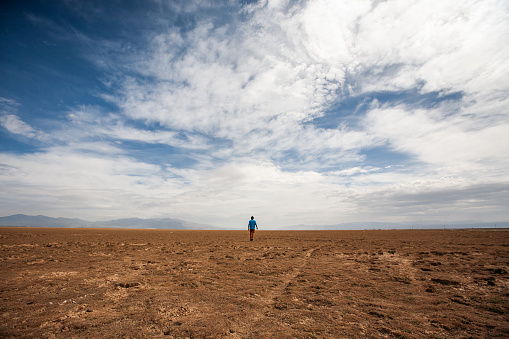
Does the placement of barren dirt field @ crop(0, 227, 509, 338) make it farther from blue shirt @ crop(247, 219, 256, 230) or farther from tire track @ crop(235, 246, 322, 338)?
blue shirt @ crop(247, 219, 256, 230)

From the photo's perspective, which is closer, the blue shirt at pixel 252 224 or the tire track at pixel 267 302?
the tire track at pixel 267 302

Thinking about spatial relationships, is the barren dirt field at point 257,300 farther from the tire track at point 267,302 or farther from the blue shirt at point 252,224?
the blue shirt at point 252,224

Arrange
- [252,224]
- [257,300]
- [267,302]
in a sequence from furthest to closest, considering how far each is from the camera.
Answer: [252,224]
[257,300]
[267,302]

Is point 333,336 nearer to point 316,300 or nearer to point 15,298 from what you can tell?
point 316,300

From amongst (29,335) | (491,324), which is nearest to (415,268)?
(491,324)

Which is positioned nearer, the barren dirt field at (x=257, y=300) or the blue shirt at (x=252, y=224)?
the barren dirt field at (x=257, y=300)

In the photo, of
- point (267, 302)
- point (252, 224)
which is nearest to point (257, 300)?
point (267, 302)

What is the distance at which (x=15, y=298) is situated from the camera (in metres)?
6.54

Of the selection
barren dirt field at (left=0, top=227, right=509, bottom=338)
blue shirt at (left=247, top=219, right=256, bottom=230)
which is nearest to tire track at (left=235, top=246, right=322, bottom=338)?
barren dirt field at (left=0, top=227, right=509, bottom=338)

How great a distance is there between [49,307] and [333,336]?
22.6ft

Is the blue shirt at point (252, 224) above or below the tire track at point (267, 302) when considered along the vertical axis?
above

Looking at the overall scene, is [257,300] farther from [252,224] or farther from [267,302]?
[252,224]

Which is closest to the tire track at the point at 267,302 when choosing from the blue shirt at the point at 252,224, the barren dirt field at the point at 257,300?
the barren dirt field at the point at 257,300

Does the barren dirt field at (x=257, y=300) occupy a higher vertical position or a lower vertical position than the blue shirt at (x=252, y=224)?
lower
